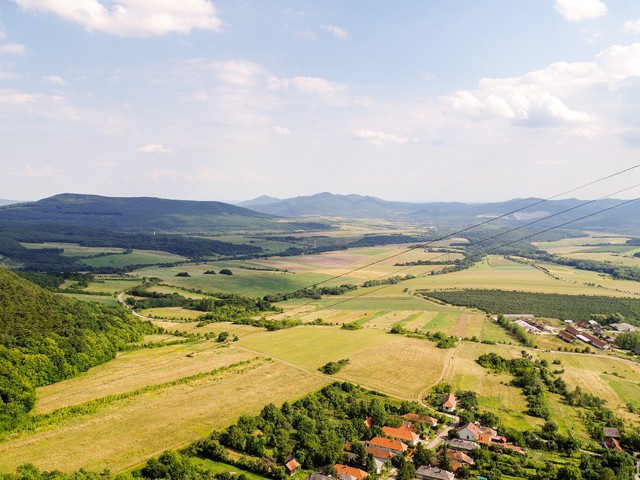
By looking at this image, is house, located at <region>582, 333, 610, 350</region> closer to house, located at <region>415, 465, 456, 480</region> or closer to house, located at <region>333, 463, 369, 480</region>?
house, located at <region>415, 465, 456, 480</region>

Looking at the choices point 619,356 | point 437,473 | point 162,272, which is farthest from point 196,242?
point 437,473

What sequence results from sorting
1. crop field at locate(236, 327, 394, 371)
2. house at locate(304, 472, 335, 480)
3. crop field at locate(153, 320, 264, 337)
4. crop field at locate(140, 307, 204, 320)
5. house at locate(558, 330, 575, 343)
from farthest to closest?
crop field at locate(140, 307, 204, 320), crop field at locate(153, 320, 264, 337), house at locate(558, 330, 575, 343), crop field at locate(236, 327, 394, 371), house at locate(304, 472, 335, 480)

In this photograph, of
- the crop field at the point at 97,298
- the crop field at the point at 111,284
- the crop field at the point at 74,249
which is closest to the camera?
the crop field at the point at 97,298

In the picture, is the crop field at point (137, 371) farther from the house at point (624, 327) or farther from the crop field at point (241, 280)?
the house at point (624, 327)

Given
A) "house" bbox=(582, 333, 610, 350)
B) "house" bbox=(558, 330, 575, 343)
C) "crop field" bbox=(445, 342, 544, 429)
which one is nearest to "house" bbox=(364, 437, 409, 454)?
"crop field" bbox=(445, 342, 544, 429)

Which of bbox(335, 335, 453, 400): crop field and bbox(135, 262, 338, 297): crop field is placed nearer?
bbox(335, 335, 453, 400): crop field

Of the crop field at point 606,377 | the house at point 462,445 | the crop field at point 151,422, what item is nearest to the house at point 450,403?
the house at point 462,445

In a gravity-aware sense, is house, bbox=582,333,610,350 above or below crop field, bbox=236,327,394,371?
→ below
